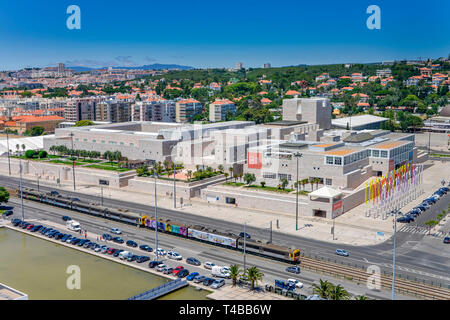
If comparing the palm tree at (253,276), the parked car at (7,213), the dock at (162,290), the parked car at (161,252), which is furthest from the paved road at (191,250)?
the dock at (162,290)

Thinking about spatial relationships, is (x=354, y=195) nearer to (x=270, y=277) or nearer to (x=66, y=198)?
Result: (x=270, y=277)

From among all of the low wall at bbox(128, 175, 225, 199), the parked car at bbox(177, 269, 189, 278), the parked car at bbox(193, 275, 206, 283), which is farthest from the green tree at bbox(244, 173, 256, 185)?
the parked car at bbox(193, 275, 206, 283)

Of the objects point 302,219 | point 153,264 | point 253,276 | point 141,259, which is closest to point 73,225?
point 141,259

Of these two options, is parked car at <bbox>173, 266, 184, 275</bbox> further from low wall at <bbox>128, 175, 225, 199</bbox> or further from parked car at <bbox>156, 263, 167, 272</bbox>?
low wall at <bbox>128, 175, 225, 199</bbox>

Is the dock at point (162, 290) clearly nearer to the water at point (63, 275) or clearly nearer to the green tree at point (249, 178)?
the water at point (63, 275)
